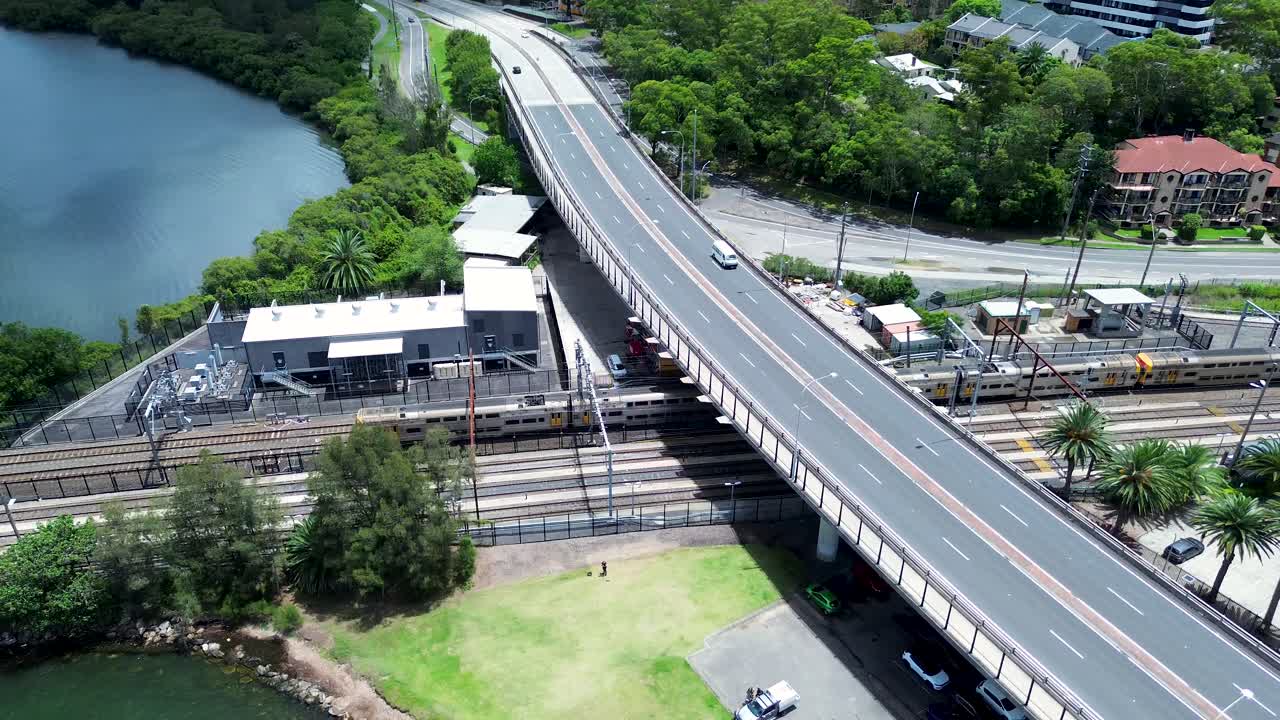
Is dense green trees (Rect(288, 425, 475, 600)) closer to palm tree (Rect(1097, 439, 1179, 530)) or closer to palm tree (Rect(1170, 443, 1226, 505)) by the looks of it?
palm tree (Rect(1097, 439, 1179, 530))

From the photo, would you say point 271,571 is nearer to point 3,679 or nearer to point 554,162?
point 3,679

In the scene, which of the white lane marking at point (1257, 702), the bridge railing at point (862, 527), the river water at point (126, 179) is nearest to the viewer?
the white lane marking at point (1257, 702)

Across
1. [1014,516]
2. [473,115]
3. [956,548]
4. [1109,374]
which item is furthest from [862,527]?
[473,115]

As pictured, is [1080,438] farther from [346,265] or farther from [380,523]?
[346,265]

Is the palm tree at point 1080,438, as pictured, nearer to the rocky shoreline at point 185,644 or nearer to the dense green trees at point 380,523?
the dense green trees at point 380,523

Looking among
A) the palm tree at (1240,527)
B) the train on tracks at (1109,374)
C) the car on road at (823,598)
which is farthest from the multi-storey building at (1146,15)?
the car on road at (823,598)
